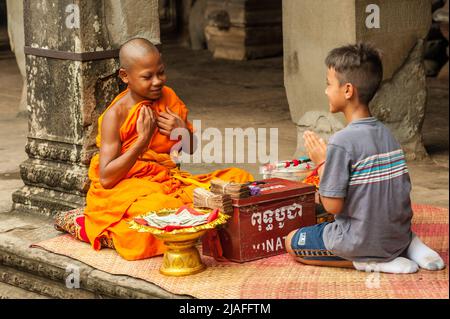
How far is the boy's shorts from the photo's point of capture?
15.4 ft

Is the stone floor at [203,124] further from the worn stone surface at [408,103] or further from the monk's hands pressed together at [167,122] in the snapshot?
the monk's hands pressed together at [167,122]

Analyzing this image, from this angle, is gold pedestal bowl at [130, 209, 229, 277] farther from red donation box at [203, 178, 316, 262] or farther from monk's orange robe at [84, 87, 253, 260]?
monk's orange robe at [84, 87, 253, 260]

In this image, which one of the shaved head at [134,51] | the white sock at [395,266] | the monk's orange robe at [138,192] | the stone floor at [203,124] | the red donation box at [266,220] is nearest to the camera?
the white sock at [395,266]

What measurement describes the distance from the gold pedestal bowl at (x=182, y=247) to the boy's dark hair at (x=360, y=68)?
0.87m

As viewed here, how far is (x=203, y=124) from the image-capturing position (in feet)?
29.4

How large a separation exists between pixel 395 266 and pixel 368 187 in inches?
15.5

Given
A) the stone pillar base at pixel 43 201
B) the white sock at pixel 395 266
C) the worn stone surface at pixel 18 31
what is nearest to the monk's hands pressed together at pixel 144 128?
the stone pillar base at pixel 43 201

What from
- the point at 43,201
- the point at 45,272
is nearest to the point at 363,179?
the point at 45,272

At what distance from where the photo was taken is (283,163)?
5.71 meters

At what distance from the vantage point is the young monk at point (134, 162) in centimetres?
508

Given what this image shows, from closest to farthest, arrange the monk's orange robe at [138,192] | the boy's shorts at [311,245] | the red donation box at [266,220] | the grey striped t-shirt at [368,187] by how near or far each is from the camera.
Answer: the grey striped t-shirt at [368,187] → the boy's shorts at [311,245] → the red donation box at [266,220] → the monk's orange robe at [138,192]

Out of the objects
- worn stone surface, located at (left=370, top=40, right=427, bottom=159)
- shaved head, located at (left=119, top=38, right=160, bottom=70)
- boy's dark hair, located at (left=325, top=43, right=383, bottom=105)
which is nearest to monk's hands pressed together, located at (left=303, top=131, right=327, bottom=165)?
boy's dark hair, located at (left=325, top=43, right=383, bottom=105)

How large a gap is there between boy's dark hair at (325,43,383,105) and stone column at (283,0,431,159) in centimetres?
236

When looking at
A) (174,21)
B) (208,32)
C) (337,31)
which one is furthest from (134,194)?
(174,21)
